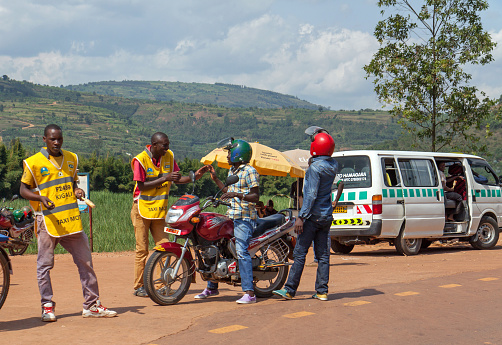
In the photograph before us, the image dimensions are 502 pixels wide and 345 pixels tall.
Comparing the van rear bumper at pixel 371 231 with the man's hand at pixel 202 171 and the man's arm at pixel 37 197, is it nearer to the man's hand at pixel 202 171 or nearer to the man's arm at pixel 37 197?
the man's hand at pixel 202 171

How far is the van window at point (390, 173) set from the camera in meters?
13.0

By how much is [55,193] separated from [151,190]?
1632 mm

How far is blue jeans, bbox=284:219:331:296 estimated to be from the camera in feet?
26.0

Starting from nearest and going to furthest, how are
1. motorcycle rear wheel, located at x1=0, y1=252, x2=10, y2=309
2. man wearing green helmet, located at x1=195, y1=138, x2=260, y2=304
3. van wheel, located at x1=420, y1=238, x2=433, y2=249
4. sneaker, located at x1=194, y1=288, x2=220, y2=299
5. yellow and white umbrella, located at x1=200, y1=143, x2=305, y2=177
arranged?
1. motorcycle rear wheel, located at x1=0, y1=252, x2=10, y2=309
2. man wearing green helmet, located at x1=195, y1=138, x2=260, y2=304
3. sneaker, located at x1=194, y1=288, x2=220, y2=299
4. van wheel, located at x1=420, y1=238, x2=433, y2=249
5. yellow and white umbrella, located at x1=200, y1=143, x2=305, y2=177

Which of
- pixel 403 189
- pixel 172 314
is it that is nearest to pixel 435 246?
pixel 403 189

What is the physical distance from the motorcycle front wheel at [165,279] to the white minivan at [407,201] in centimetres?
582

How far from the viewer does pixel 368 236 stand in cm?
1301

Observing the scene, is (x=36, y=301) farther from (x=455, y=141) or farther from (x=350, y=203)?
(x=455, y=141)

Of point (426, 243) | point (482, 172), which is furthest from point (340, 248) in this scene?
point (482, 172)

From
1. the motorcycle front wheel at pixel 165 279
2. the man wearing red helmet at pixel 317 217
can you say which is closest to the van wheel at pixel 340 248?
the man wearing red helmet at pixel 317 217

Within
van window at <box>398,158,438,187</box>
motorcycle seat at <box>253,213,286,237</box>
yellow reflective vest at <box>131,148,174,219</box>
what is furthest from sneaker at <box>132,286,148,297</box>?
van window at <box>398,158,438,187</box>

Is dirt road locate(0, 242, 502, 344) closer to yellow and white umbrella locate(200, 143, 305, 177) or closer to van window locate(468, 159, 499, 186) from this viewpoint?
van window locate(468, 159, 499, 186)

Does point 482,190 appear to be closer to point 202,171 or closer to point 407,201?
point 407,201

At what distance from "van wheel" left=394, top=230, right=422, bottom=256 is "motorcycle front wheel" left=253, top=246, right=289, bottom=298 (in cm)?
547
